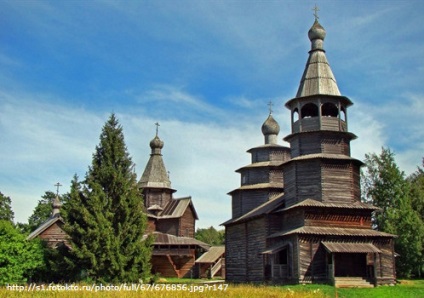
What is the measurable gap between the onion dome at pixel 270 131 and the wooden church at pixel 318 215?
8950 mm

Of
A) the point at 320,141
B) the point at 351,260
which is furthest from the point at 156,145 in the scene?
the point at 351,260

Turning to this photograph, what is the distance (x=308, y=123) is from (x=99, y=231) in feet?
51.0

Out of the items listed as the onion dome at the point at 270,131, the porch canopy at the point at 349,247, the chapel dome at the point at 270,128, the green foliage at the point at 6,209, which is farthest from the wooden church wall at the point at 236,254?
the green foliage at the point at 6,209

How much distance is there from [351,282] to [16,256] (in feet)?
66.9

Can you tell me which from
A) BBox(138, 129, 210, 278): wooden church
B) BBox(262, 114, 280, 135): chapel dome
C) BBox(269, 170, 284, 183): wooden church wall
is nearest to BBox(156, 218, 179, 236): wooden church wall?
BBox(138, 129, 210, 278): wooden church

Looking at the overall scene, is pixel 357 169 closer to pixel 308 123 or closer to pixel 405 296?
pixel 308 123

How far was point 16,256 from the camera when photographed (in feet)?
101

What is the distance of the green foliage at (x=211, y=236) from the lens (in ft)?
334

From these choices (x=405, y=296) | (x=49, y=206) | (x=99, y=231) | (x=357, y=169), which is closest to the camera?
(x=405, y=296)

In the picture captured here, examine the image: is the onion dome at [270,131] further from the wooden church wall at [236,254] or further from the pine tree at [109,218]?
the pine tree at [109,218]

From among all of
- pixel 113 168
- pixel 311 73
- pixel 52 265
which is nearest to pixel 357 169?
pixel 311 73

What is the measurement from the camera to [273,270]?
31.5 meters

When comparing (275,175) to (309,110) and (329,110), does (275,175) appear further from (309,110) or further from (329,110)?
(329,110)

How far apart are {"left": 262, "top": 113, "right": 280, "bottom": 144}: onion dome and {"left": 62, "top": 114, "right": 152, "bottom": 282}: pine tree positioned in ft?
59.1
